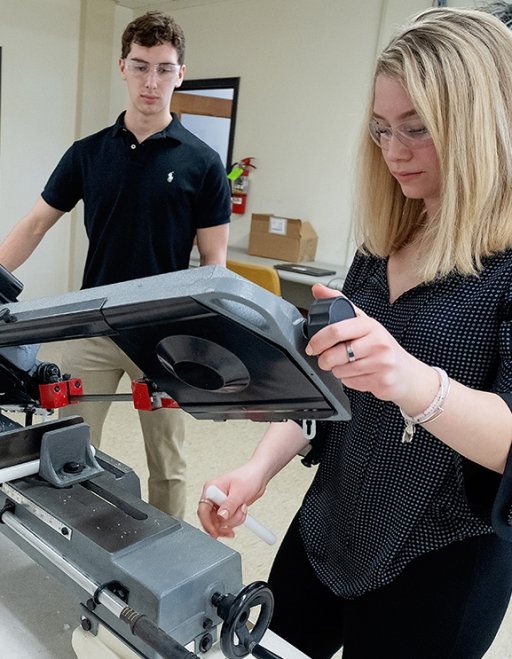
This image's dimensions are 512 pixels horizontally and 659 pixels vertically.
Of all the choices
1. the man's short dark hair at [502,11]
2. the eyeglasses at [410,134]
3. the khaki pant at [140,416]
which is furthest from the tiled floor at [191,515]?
the man's short dark hair at [502,11]

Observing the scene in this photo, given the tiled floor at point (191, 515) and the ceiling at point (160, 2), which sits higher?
the ceiling at point (160, 2)

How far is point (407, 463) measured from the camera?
33.4 inches

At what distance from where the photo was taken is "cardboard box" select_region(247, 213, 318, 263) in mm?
3748

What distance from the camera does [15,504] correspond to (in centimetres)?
81

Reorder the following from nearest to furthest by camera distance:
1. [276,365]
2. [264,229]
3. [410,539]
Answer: [276,365]
[410,539]
[264,229]

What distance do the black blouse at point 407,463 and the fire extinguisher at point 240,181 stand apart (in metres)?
3.33

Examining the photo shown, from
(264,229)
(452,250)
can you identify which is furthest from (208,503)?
(264,229)

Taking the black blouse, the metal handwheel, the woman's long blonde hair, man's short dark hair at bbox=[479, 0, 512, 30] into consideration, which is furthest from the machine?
man's short dark hair at bbox=[479, 0, 512, 30]

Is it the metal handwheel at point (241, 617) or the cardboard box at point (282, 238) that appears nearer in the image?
the metal handwheel at point (241, 617)

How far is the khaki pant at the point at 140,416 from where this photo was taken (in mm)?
1884

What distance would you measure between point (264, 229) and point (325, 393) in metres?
3.37

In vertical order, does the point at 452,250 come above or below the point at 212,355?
above

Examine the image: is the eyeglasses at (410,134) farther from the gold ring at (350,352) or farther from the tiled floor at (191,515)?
the tiled floor at (191,515)

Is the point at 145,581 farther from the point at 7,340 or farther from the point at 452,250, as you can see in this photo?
the point at 452,250
